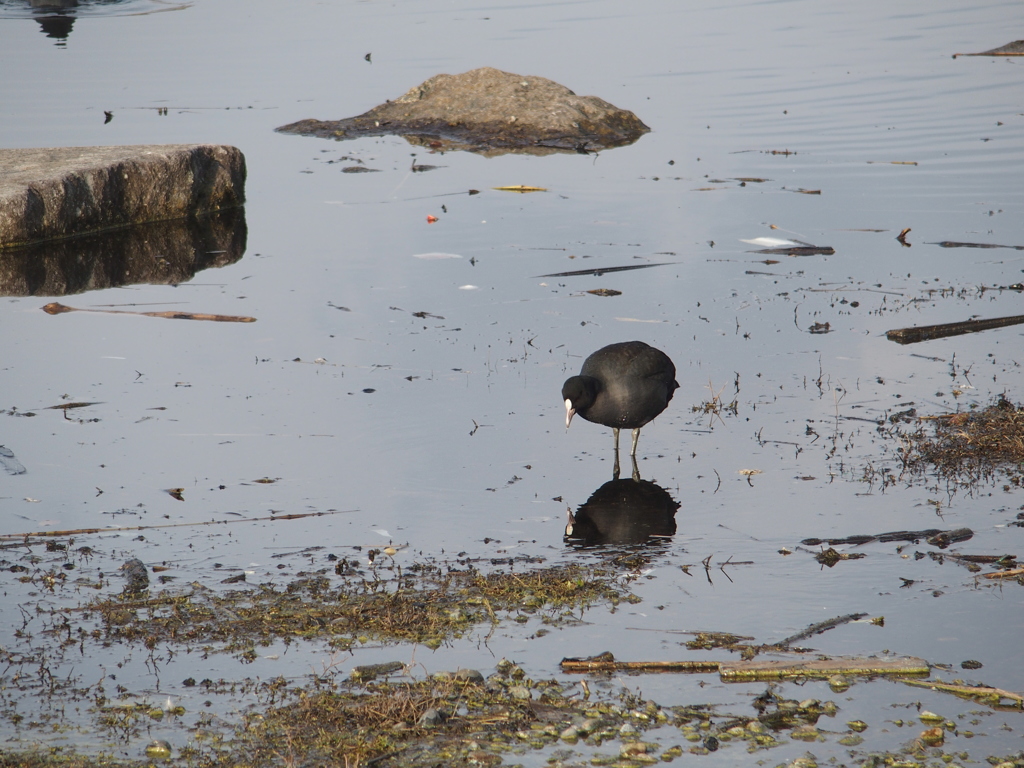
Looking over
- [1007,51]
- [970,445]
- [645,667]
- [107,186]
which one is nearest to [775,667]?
[645,667]

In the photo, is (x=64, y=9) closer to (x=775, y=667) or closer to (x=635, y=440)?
(x=635, y=440)

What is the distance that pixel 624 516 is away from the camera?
7.84m

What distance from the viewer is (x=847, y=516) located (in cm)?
763

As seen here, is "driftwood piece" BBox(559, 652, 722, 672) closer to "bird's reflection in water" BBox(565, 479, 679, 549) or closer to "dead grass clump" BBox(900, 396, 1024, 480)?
"bird's reflection in water" BBox(565, 479, 679, 549)

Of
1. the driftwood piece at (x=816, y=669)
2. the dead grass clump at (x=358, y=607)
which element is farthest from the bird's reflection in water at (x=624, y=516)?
the driftwood piece at (x=816, y=669)

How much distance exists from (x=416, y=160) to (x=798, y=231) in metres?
7.69

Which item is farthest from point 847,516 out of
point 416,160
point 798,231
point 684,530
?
point 416,160

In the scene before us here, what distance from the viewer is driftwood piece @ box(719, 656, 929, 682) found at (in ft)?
18.4

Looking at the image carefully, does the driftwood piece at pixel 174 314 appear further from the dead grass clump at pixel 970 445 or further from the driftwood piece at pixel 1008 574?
the driftwood piece at pixel 1008 574

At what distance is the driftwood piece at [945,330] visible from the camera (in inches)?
429

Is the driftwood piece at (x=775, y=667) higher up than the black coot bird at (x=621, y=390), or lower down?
lower down

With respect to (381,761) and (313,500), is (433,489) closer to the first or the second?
(313,500)

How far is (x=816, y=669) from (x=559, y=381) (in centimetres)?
488

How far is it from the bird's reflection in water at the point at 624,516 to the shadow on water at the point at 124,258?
7555 mm
